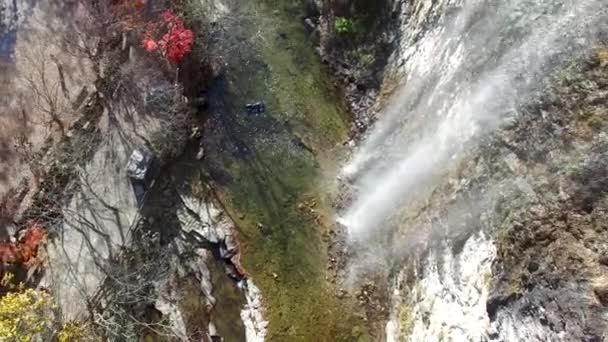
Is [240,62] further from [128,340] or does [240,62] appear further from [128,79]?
[128,340]

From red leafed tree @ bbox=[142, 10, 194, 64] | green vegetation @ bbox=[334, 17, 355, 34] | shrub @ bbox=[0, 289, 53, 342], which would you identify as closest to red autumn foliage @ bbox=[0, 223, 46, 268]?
shrub @ bbox=[0, 289, 53, 342]

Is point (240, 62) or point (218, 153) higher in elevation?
point (240, 62)

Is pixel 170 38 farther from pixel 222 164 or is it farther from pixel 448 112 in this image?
pixel 448 112

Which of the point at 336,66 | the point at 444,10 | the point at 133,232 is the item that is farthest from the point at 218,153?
the point at 444,10

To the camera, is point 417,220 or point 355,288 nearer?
point 417,220

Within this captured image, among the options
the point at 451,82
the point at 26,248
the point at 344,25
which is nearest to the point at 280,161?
the point at 344,25

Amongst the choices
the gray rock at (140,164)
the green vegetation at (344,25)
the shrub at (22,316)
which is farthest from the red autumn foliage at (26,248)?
the green vegetation at (344,25)

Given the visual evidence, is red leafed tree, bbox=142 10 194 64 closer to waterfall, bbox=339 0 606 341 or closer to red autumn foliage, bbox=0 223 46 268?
waterfall, bbox=339 0 606 341
